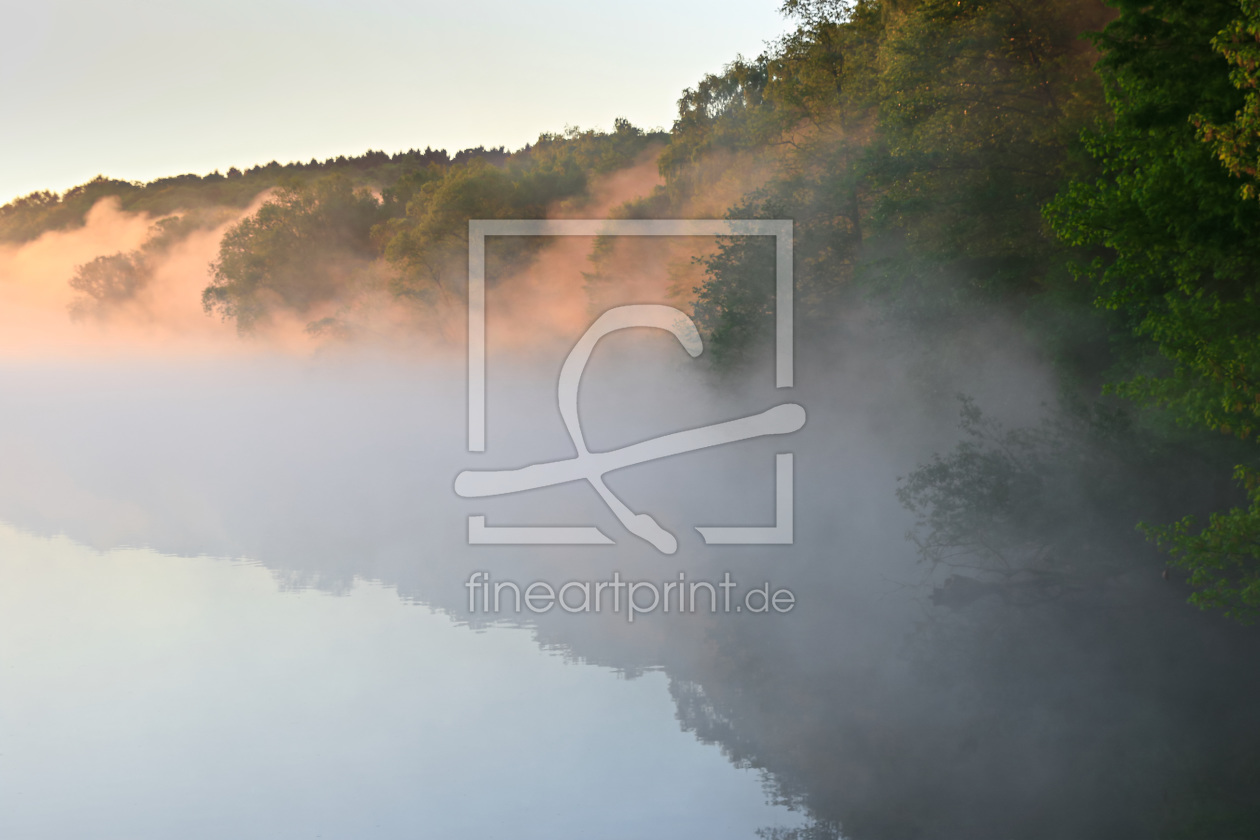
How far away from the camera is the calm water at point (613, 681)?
1229cm

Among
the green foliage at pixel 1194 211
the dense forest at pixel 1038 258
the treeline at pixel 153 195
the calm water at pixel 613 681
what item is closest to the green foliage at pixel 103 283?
the treeline at pixel 153 195

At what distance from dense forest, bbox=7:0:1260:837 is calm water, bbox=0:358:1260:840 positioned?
0.91ft

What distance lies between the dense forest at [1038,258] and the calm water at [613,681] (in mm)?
276

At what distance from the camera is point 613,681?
16141mm

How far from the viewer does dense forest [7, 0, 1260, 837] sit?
38.2ft

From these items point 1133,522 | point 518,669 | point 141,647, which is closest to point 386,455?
point 141,647

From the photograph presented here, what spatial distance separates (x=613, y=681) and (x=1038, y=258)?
10706 mm

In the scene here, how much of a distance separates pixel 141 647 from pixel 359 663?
4289mm

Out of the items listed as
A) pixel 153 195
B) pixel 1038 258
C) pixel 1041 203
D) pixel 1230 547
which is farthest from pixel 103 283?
pixel 1230 547

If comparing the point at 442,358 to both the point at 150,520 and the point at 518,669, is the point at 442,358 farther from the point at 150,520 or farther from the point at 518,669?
the point at 518,669

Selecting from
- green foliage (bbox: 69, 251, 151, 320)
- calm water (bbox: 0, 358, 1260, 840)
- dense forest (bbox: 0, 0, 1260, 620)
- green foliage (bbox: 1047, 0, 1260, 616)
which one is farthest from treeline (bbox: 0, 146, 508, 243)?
green foliage (bbox: 1047, 0, 1260, 616)

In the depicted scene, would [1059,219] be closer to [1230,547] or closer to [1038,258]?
[1230,547]

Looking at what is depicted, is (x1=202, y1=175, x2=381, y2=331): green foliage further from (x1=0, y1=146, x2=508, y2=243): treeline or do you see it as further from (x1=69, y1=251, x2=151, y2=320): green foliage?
(x1=69, y1=251, x2=151, y2=320): green foliage

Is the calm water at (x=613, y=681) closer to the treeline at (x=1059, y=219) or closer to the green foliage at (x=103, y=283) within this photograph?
the treeline at (x=1059, y=219)
